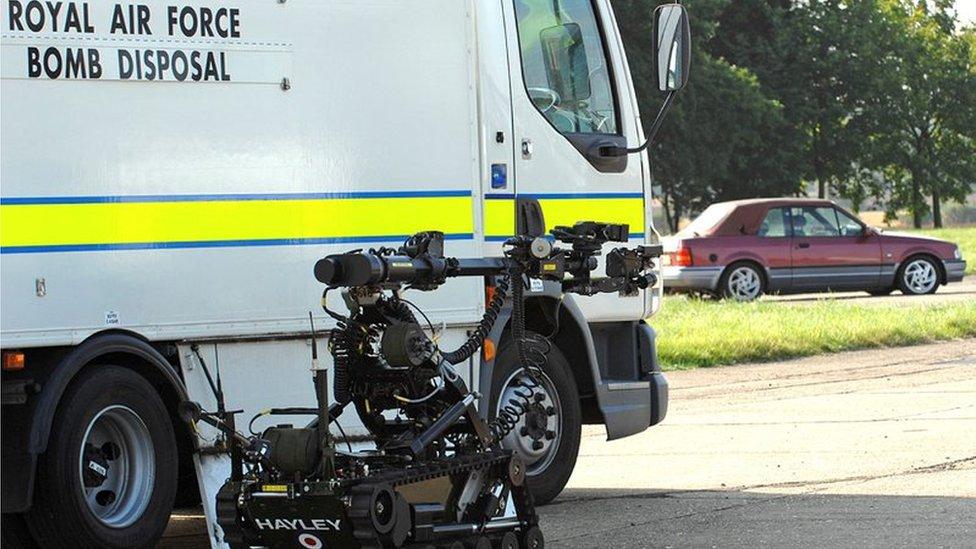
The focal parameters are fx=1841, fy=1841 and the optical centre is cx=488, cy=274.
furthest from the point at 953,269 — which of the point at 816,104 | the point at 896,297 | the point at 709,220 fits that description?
the point at 816,104

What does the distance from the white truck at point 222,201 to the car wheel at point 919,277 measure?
18654mm

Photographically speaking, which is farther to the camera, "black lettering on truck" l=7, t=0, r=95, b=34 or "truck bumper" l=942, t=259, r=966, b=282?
"truck bumper" l=942, t=259, r=966, b=282

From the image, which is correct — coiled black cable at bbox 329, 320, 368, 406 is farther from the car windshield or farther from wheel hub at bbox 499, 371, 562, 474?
the car windshield

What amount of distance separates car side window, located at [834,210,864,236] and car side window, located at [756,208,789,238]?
2.75 ft

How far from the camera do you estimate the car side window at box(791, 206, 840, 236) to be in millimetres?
27062

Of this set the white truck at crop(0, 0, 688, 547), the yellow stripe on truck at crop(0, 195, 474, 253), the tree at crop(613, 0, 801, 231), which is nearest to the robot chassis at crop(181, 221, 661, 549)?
the white truck at crop(0, 0, 688, 547)

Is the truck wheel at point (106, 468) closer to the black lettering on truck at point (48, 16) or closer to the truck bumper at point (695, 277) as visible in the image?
the black lettering on truck at point (48, 16)

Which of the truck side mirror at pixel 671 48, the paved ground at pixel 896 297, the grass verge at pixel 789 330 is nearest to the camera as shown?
the truck side mirror at pixel 671 48

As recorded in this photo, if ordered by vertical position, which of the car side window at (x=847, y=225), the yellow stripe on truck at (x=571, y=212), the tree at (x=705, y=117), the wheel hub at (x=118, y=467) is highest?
the tree at (x=705, y=117)

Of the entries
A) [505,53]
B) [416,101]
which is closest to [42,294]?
[416,101]

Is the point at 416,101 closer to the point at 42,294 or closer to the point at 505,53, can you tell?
the point at 505,53

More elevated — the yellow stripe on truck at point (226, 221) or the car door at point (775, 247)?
the yellow stripe on truck at point (226, 221)

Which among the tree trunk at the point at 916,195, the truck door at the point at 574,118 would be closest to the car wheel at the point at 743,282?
the truck door at the point at 574,118

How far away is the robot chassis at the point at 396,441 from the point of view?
669 cm
